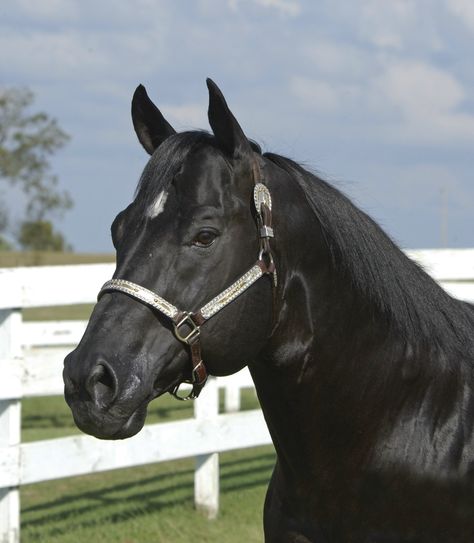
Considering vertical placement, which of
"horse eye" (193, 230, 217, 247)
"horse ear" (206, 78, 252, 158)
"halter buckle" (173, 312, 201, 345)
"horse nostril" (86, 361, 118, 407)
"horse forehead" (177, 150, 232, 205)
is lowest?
"horse nostril" (86, 361, 118, 407)

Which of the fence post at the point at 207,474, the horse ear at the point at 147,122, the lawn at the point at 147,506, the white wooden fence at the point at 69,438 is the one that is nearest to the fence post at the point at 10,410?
the white wooden fence at the point at 69,438

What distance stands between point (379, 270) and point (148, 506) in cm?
430

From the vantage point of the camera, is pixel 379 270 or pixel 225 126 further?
pixel 379 270

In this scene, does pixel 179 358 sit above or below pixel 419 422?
above

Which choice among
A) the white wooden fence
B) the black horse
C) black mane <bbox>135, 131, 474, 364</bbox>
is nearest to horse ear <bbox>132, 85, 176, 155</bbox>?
the black horse

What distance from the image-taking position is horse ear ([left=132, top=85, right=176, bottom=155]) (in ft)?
10.7

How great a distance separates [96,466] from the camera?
6.05 meters

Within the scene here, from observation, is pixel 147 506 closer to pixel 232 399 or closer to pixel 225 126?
pixel 232 399

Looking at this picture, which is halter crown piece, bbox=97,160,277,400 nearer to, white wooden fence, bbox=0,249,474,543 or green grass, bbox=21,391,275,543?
white wooden fence, bbox=0,249,474,543

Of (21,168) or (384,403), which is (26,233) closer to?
(21,168)

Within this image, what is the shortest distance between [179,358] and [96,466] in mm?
3519

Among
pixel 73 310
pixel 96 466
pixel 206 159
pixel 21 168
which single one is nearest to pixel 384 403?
pixel 206 159

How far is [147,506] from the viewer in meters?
6.92

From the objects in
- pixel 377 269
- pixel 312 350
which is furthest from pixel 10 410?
pixel 377 269
